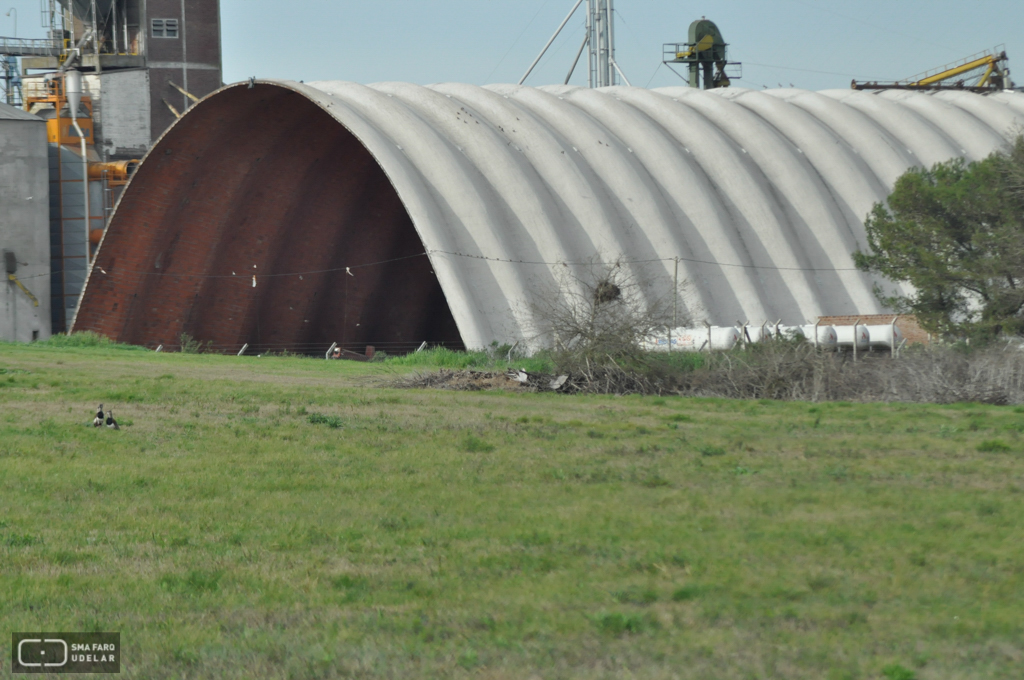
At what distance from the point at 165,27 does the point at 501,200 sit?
30.7 m

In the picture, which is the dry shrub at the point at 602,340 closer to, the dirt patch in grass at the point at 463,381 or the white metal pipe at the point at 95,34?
the dirt patch in grass at the point at 463,381

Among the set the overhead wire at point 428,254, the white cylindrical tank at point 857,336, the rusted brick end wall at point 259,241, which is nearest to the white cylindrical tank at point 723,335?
the overhead wire at point 428,254

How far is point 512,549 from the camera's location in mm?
7863

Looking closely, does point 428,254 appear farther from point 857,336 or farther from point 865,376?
point 857,336

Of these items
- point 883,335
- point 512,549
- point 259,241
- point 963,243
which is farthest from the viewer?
point 259,241

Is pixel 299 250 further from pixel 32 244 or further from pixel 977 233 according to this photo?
pixel 977 233

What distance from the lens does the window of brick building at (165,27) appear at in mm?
57841

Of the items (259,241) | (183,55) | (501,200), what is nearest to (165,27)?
(183,55)

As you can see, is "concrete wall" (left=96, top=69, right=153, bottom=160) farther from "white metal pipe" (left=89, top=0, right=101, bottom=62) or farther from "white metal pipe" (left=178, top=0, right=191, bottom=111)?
"white metal pipe" (left=178, top=0, right=191, bottom=111)

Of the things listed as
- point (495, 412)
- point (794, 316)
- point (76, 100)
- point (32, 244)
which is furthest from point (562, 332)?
point (76, 100)

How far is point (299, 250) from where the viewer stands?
4516 centimetres

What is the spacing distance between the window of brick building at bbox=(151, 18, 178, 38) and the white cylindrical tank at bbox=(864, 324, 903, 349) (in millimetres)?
41505

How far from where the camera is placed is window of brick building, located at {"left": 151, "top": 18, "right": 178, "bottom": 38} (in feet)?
190

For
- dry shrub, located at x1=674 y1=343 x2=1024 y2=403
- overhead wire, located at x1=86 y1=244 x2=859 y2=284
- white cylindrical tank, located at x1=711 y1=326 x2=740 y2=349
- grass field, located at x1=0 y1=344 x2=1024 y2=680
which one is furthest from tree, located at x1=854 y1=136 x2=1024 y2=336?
grass field, located at x1=0 y1=344 x2=1024 y2=680
